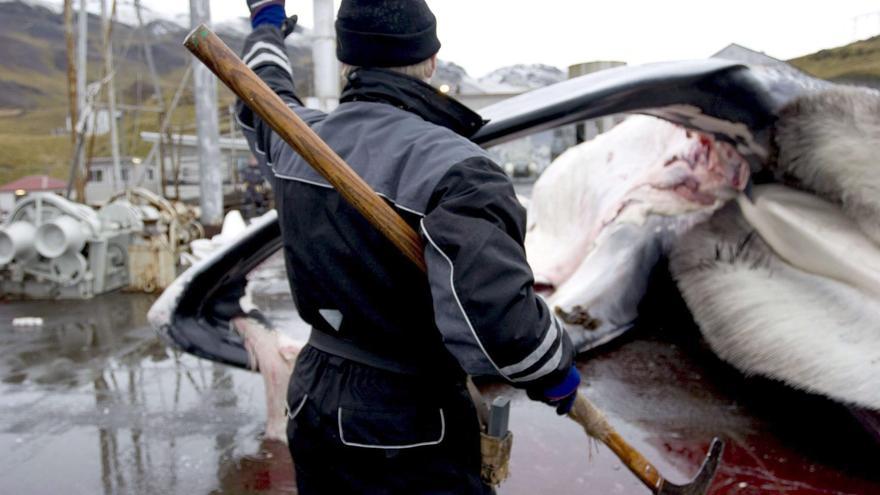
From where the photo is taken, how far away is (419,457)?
69.2 inches

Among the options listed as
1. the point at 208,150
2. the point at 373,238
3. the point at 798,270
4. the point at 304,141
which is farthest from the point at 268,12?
the point at 208,150

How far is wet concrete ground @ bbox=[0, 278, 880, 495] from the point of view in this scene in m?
3.02

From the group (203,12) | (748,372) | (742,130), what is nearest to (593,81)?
(742,130)

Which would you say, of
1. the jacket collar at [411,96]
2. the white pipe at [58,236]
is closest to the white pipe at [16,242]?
the white pipe at [58,236]

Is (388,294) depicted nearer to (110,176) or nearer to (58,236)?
(58,236)

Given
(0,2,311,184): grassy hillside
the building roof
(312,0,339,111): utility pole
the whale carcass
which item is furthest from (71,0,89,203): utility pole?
(0,2,311,184): grassy hillside

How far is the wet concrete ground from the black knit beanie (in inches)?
73.6

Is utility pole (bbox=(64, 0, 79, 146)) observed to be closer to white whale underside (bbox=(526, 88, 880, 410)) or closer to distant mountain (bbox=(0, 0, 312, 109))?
white whale underside (bbox=(526, 88, 880, 410))

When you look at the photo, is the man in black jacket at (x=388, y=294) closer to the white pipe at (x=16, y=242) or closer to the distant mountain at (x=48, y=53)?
the white pipe at (x=16, y=242)

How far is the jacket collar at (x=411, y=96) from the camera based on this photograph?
1779 millimetres

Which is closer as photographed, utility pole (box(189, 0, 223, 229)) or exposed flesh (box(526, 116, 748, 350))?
exposed flesh (box(526, 116, 748, 350))

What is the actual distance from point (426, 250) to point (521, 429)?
7.07ft

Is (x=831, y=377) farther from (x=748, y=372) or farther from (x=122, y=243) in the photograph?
(x=122, y=243)

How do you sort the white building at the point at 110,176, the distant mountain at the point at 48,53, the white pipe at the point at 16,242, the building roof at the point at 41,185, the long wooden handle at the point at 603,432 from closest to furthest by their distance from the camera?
1. the long wooden handle at the point at 603,432
2. the white pipe at the point at 16,242
3. the building roof at the point at 41,185
4. the white building at the point at 110,176
5. the distant mountain at the point at 48,53
